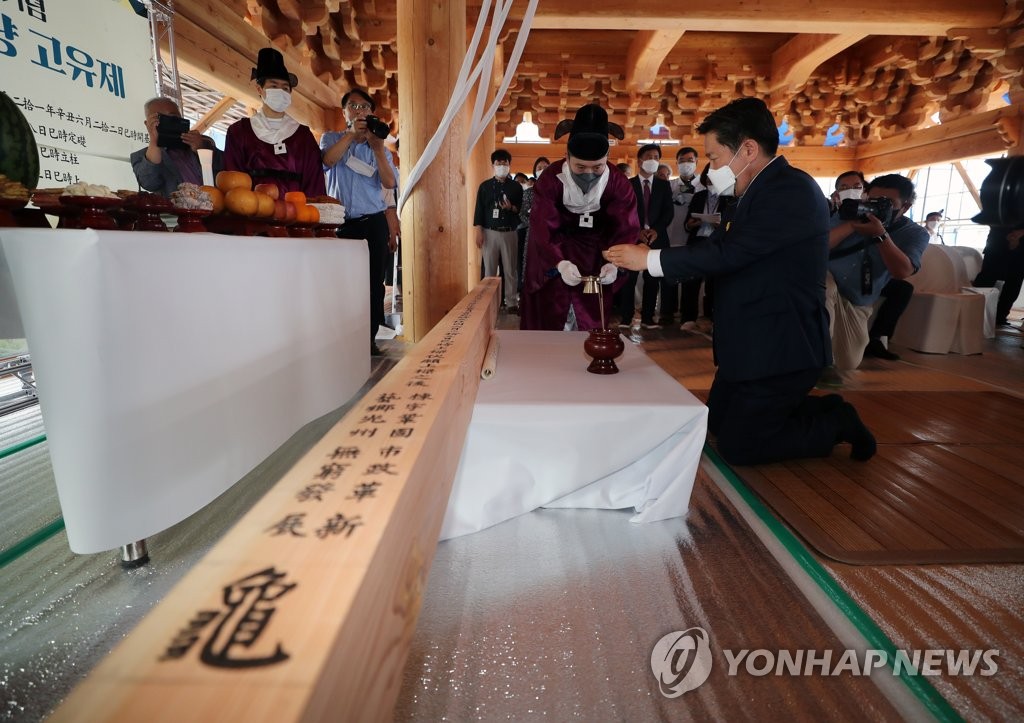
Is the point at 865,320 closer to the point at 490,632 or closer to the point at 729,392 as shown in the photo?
the point at 729,392

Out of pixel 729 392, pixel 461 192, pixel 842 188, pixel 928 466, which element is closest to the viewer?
pixel 928 466

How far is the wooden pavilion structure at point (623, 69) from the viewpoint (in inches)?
124

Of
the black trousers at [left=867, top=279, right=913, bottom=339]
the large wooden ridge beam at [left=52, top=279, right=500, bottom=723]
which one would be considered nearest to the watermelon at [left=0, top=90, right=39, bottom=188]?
the large wooden ridge beam at [left=52, top=279, right=500, bottom=723]

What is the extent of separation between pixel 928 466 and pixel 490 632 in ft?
6.42

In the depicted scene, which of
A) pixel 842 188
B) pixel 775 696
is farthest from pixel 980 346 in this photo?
pixel 775 696

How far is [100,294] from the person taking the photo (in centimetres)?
103

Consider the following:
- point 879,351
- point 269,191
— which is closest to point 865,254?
point 879,351

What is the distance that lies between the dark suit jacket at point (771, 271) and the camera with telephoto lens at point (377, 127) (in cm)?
175

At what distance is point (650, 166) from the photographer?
5109 millimetres

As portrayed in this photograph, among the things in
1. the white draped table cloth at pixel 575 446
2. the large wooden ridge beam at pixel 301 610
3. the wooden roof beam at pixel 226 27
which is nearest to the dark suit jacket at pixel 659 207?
the wooden roof beam at pixel 226 27

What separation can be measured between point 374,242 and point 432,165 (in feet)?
2.33

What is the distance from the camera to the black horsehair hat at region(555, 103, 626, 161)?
2.52 meters

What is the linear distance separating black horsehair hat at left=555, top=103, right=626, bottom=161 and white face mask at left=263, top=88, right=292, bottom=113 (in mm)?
1240

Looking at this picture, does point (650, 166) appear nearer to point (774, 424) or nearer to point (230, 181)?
point (774, 424)
